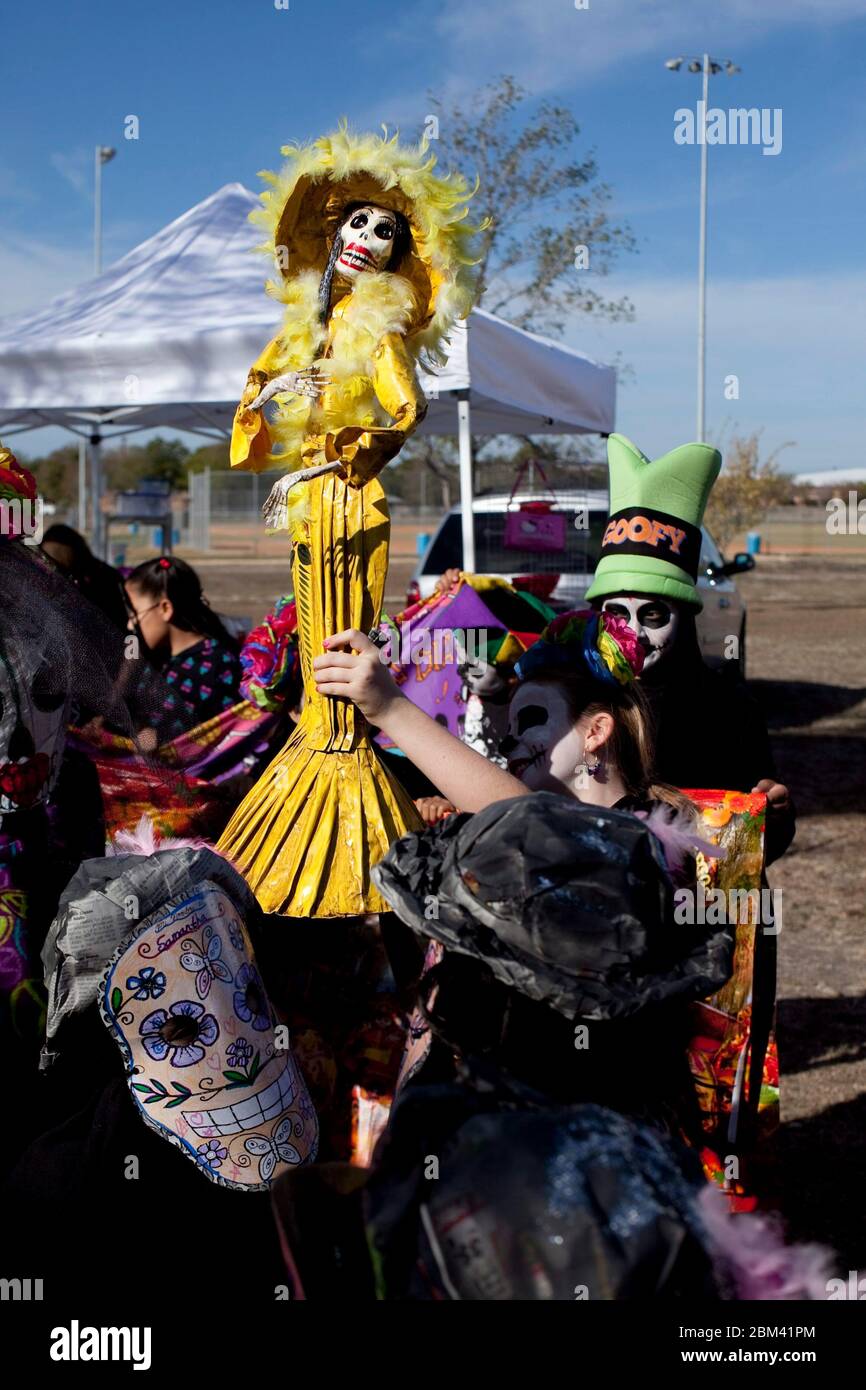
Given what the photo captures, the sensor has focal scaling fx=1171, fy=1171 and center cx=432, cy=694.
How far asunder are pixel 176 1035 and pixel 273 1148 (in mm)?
192

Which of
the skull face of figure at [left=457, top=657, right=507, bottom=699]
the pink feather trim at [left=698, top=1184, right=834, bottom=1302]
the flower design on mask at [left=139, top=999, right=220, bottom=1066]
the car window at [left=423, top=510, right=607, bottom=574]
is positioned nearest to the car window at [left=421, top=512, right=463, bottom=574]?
the car window at [left=423, top=510, right=607, bottom=574]

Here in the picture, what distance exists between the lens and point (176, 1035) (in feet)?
4.69

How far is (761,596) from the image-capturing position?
23.5 m

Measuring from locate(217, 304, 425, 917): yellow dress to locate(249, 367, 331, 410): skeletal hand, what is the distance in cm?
2

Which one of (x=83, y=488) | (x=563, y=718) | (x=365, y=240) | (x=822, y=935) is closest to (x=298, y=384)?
(x=365, y=240)

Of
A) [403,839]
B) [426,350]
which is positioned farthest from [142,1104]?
[426,350]

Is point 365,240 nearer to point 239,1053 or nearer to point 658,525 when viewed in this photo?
point 658,525

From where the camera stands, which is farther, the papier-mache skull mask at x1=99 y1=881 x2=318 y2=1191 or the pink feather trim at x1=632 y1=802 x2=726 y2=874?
the pink feather trim at x1=632 y1=802 x2=726 y2=874

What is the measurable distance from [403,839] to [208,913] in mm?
328

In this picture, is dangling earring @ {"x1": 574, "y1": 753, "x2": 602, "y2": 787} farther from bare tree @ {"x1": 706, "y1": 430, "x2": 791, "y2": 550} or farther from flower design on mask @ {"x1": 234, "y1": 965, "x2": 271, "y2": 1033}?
bare tree @ {"x1": 706, "y1": 430, "x2": 791, "y2": 550}

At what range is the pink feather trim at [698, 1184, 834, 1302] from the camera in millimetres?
945

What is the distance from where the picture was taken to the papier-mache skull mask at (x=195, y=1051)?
4.67 feet
